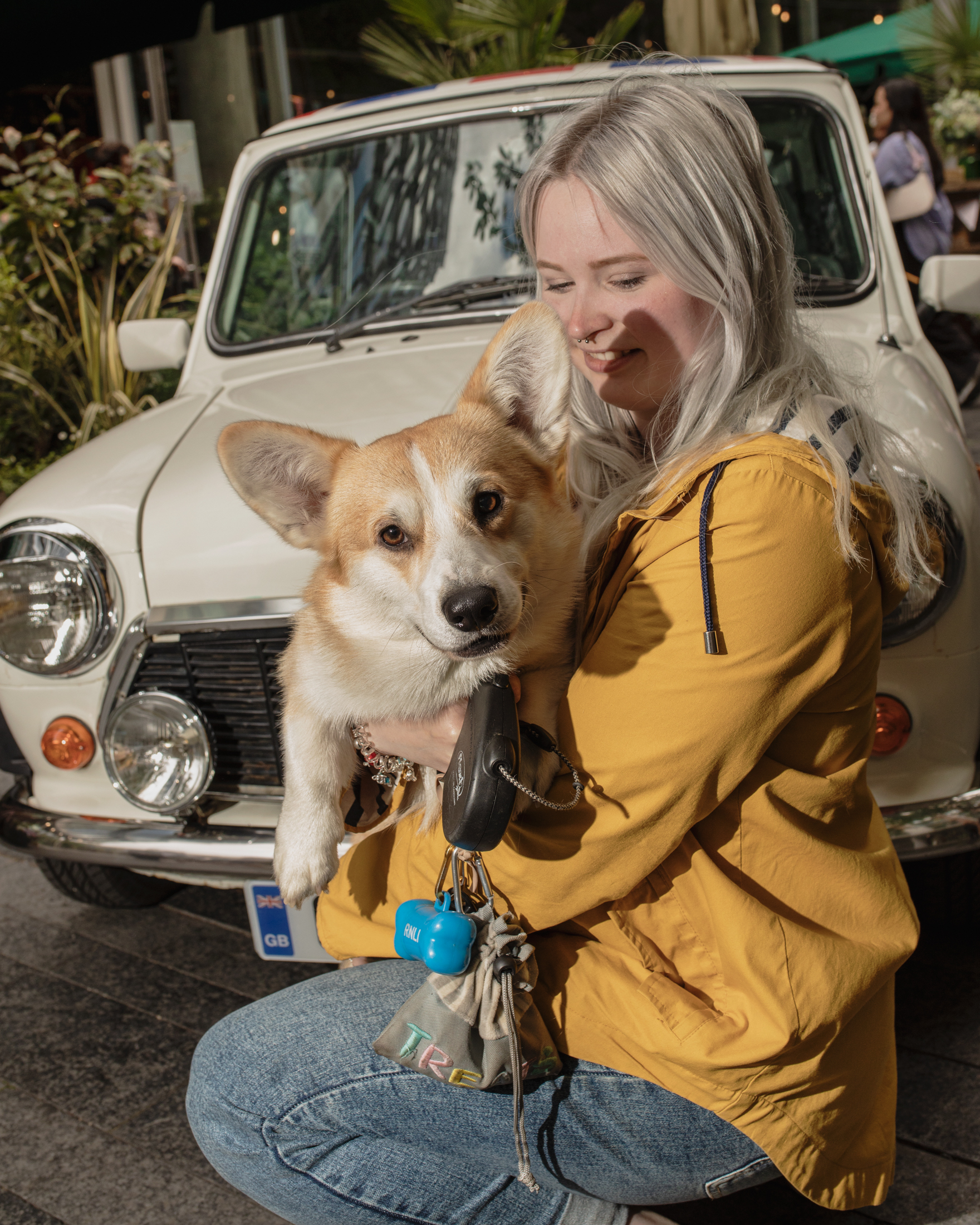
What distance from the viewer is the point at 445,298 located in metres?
3.08

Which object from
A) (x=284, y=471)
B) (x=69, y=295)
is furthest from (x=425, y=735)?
(x=69, y=295)

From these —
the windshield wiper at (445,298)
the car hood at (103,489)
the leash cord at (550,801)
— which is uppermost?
the windshield wiper at (445,298)

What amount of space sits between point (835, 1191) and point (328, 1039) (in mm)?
772

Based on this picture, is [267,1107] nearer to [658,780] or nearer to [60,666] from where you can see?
[658,780]

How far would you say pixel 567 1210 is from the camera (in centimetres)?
171

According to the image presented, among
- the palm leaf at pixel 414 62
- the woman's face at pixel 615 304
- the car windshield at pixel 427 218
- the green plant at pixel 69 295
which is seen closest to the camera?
the woman's face at pixel 615 304

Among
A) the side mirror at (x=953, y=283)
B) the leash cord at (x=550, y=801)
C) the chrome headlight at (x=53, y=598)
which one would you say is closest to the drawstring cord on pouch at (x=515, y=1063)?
the leash cord at (x=550, y=801)

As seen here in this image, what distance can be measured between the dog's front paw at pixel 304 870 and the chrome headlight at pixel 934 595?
1159 millimetres

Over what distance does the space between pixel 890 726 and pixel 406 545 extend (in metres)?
1.14

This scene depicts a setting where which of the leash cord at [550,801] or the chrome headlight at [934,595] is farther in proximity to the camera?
the chrome headlight at [934,595]

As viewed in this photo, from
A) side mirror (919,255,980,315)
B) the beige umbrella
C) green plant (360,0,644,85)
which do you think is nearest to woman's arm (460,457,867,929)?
side mirror (919,255,980,315)

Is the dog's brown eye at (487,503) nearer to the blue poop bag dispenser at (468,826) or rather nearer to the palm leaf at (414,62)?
the blue poop bag dispenser at (468,826)

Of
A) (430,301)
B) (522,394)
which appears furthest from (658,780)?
(430,301)

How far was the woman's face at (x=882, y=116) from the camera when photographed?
726 centimetres
